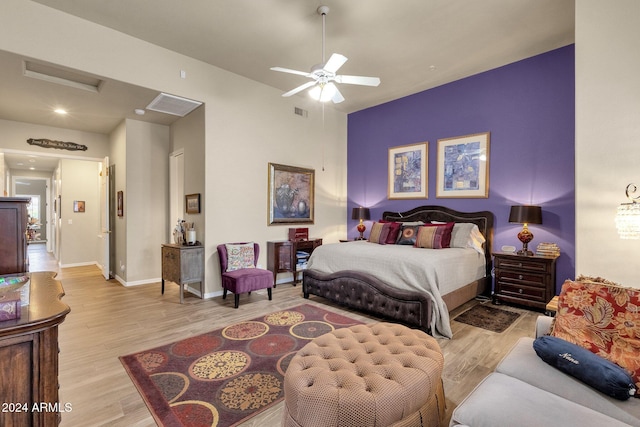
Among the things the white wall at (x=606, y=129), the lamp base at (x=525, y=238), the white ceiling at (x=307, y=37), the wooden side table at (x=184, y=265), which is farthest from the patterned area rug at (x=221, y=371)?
the white ceiling at (x=307, y=37)

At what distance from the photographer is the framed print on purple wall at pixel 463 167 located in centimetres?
482

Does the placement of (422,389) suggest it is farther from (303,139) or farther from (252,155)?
(303,139)

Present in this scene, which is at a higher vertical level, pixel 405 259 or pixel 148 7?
pixel 148 7

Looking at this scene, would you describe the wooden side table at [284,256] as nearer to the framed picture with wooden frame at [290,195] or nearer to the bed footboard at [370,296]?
the framed picture with wooden frame at [290,195]

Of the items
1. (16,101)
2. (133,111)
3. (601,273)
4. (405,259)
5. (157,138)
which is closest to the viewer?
(601,273)

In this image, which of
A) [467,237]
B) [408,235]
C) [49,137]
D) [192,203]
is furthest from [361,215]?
[49,137]

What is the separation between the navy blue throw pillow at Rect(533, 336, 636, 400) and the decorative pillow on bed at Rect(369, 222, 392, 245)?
330 cm

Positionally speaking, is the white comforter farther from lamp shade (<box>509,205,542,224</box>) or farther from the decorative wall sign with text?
the decorative wall sign with text

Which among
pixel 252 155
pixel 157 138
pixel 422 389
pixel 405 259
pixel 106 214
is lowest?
pixel 422 389

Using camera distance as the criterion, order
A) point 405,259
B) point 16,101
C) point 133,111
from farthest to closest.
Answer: point 133,111 → point 16,101 → point 405,259

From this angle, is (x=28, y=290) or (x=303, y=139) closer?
(x=28, y=290)

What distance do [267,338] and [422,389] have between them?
6.31ft

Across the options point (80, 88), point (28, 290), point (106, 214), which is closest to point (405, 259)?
point (28, 290)

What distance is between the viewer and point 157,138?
5625 millimetres
